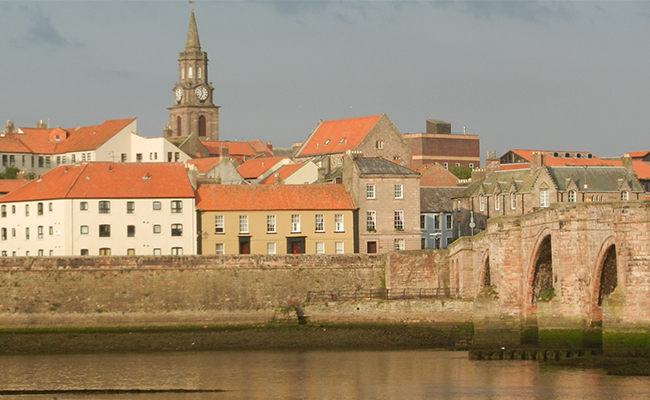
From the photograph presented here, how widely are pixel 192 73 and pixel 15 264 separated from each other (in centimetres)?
8582

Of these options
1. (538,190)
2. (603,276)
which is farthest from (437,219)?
(603,276)

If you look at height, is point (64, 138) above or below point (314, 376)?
above

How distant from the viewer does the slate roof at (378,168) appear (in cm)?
7331

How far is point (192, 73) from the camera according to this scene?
147 m

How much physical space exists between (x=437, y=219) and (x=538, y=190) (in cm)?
765

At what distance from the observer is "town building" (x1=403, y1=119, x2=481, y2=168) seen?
139m

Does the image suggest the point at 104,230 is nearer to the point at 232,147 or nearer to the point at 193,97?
the point at 232,147

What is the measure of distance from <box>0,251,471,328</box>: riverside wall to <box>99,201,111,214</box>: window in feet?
22.5

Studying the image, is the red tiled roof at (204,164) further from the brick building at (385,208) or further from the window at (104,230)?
the window at (104,230)

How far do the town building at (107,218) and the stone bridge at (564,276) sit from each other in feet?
59.3

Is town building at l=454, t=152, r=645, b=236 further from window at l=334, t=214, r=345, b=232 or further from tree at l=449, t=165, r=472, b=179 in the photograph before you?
tree at l=449, t=165, r=472, b=179

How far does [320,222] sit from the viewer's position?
72.6m

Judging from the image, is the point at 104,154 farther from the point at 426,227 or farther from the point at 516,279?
the point at 516,279

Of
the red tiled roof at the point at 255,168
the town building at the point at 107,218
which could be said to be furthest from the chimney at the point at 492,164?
the town building at the point at 107,218
